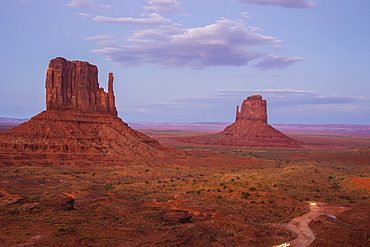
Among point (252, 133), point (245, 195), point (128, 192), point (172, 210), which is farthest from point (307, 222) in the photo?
point (252, 133)

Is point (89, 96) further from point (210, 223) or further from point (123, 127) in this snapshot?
point (210, 223)

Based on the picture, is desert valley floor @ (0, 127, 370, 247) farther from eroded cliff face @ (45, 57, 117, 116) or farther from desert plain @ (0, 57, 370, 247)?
eroded cliff face @ (45, 57, 117, 116)

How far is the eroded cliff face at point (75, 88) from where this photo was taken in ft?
214

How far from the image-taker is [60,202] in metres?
23.8

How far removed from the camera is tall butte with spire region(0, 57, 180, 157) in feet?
193

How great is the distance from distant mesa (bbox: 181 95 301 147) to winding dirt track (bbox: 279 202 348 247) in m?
101

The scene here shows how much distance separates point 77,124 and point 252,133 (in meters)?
87.2

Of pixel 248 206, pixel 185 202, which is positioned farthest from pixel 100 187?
pixel 248 206

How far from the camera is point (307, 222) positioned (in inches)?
868

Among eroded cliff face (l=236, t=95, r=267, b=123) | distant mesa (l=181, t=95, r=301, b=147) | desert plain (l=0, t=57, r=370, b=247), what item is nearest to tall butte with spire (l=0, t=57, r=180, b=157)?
desert plain (l=0, t=57, r=370, b=247)

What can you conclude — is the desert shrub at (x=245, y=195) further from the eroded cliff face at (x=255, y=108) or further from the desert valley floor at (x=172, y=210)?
the eroded cliff face at (x=255, y=108)

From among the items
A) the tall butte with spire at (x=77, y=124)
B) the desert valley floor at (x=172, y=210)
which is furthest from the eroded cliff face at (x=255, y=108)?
the desert valley floor at (x=172, y=210)

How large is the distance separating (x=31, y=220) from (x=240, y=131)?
128 m

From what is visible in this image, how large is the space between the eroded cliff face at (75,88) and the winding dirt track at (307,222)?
50.9 meters
